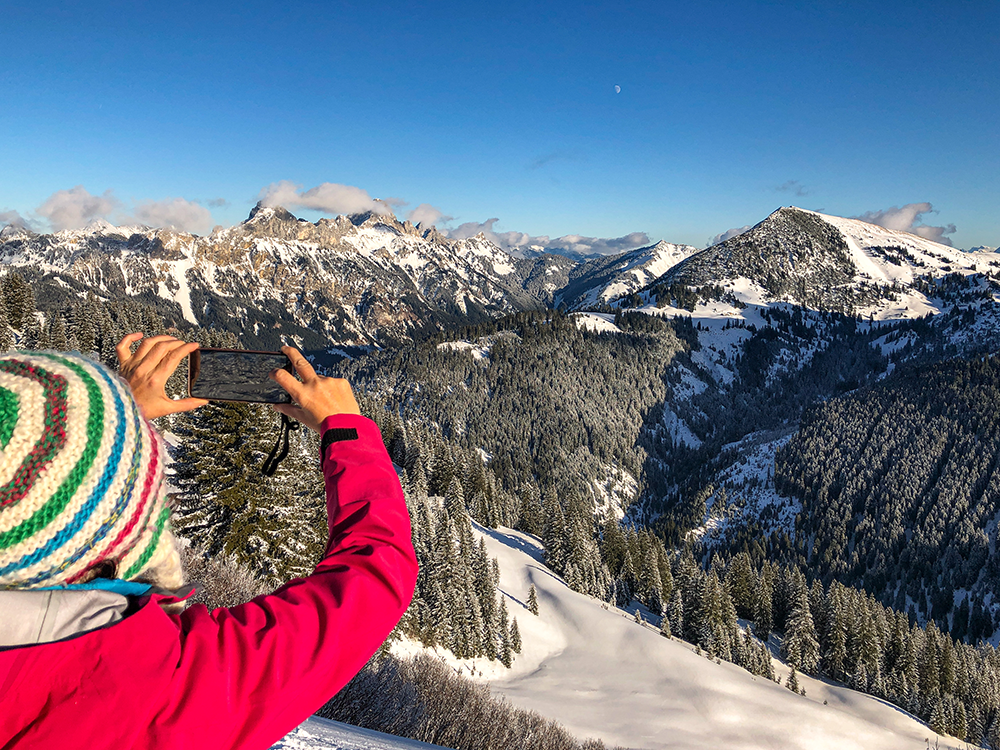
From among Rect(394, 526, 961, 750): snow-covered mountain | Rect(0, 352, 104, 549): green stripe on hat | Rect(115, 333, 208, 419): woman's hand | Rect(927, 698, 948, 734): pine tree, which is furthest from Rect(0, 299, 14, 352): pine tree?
Rect(927, 698, 948, 734): pine tree

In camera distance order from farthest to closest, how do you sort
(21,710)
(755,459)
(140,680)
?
(755,459) < (140,680) < (21,710)

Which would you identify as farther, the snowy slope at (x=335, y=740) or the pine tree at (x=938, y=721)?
the pine tree at (x=938, y=721)

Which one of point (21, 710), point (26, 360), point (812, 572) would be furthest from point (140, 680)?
point (812, 572)

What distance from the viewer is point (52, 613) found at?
52.5 inches

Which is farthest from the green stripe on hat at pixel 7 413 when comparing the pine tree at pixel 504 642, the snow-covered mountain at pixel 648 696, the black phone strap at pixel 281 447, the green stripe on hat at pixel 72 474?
the pine tree at pixel 504 642

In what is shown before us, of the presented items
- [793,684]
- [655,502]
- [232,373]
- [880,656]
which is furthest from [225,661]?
[655,502]

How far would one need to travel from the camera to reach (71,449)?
5.08ft

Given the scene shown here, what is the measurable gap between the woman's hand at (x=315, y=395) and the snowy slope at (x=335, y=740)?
558 cm

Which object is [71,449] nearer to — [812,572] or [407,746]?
[407,746]

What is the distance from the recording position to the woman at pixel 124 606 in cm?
136

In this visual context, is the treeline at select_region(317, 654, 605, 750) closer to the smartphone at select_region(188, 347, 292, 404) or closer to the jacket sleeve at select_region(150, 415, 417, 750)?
the smartphone at select_region(188, 347, 292, 404)

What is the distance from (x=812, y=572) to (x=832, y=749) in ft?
329

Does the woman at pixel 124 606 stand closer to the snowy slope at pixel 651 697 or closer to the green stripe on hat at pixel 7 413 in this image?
the green stripe on hat at pixel 7 413

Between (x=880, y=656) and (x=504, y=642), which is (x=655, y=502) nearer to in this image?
(x=880, y=656)
